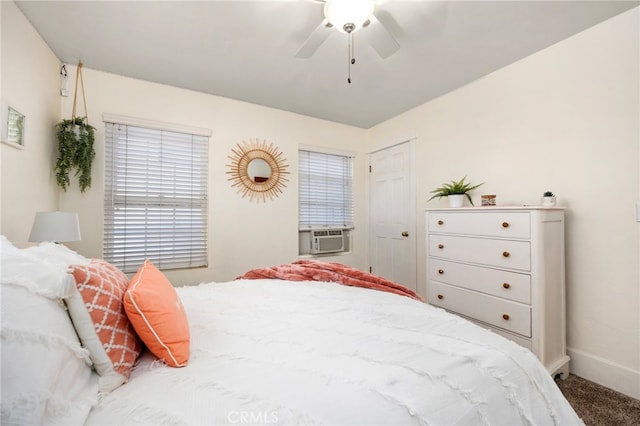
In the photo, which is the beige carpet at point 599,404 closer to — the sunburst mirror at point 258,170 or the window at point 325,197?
the window at point 325,197

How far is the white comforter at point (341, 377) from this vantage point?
704 mm

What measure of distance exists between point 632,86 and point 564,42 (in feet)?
1.92

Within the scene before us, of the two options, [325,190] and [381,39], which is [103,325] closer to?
[381,39]

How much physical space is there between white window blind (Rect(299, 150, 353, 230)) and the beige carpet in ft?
8.92

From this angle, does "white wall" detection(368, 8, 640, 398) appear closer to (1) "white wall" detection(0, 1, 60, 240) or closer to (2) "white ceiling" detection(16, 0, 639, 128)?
(2) "white ceiling" detection(16, 0, 639, 128)

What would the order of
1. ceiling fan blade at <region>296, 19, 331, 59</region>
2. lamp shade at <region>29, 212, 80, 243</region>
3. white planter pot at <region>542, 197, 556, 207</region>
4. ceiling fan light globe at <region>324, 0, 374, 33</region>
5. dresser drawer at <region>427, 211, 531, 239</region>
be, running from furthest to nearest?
white planter pot at <region>542, 197, 556, 207</region>, dresser drawer at <region>427, 211, 531, 239</region>, lamp shade at <region>29, 212, 80, 243</region>, ceiling fan blade at <region>296, 19, 331, 59</region>, ceiling fan light globe at <region>324, 0, 374, 33</region>

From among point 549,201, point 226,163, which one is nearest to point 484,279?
point 549,201

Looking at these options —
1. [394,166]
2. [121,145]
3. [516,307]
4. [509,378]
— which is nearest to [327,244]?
[394,166]

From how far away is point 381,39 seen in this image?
1.71 meters

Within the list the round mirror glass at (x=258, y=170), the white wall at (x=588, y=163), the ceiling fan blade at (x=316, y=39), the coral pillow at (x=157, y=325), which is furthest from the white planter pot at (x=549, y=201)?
the round mirror glass at (x=258, y=170)

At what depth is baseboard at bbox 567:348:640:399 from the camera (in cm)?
178

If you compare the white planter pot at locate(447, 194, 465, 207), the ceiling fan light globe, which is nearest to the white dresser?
the white planter pot at locate(447, 194, 465, 207)

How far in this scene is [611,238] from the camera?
74.7 inches

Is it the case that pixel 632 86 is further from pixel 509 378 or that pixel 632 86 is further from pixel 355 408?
pixel 355 408
